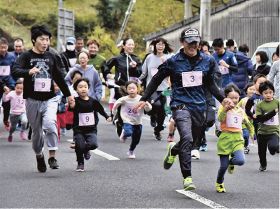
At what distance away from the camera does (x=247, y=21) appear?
42.0m

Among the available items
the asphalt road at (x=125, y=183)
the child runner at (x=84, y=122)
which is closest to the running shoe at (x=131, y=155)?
the asphalt road at (x=125, y=183)

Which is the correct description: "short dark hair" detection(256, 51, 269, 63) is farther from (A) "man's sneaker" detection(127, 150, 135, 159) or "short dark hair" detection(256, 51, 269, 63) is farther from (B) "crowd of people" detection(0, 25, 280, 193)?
(A) "man's sneaker" detection(127, 150, 135, 159)

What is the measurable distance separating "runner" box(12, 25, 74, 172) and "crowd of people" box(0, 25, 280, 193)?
0.01 metres

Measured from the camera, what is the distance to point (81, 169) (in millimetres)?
12430

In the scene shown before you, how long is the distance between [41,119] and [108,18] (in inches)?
1765

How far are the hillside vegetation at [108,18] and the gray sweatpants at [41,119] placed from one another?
37.9 meters

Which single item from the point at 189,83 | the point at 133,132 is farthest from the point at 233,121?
the point at 133,132

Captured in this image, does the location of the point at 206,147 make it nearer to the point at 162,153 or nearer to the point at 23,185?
the point at 162,153

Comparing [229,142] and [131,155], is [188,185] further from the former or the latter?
[131,155]

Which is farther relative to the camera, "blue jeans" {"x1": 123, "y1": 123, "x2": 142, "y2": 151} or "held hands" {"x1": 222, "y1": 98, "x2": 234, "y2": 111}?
"blue jeans" {"x1": 123, "y1": 123, "x2": 142, "y2": 151}

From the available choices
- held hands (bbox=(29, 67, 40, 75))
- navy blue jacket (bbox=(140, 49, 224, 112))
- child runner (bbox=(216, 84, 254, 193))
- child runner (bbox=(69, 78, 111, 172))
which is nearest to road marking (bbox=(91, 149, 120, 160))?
child runner (bbox=(69, 78, 111, 172))

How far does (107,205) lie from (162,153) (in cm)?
579

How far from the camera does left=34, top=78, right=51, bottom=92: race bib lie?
12.0 m

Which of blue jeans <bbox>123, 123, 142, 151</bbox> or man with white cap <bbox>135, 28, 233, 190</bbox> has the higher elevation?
man with white cap <bbox>135, 28, 233, 190</bbox>
